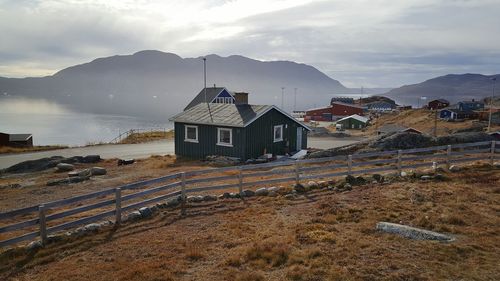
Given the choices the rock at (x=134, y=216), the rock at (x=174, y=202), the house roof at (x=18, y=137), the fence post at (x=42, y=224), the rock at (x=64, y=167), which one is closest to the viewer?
the fence post at (x=42, y=224)

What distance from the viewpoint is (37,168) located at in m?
27.7

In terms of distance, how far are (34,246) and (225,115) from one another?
2040 cm

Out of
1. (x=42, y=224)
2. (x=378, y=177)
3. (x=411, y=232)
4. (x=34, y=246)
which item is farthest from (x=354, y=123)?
(x=34, y=246)

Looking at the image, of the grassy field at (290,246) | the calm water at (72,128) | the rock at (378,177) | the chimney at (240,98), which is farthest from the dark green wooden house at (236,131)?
the calm water at (72,128)

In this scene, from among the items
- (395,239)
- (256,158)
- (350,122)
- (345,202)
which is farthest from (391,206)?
(350,122)

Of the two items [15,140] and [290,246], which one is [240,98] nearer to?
[290,246]

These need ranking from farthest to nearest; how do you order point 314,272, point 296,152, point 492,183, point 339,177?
1. point 296,152
2. point 339,177
3. point 492,183
4. point 314,272

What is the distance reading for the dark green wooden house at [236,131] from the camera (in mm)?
27516

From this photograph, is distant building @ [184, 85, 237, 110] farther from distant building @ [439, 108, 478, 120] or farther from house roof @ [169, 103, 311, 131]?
distant building @ [439, 108, 478, 120]

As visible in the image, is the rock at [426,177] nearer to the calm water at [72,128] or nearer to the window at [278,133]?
the window at [278,133]

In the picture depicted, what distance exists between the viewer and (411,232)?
9617mm

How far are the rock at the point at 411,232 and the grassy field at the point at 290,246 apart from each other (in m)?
0.26

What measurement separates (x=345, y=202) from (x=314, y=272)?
18.5ft

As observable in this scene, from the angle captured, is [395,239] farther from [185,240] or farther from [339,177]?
[339,177]
